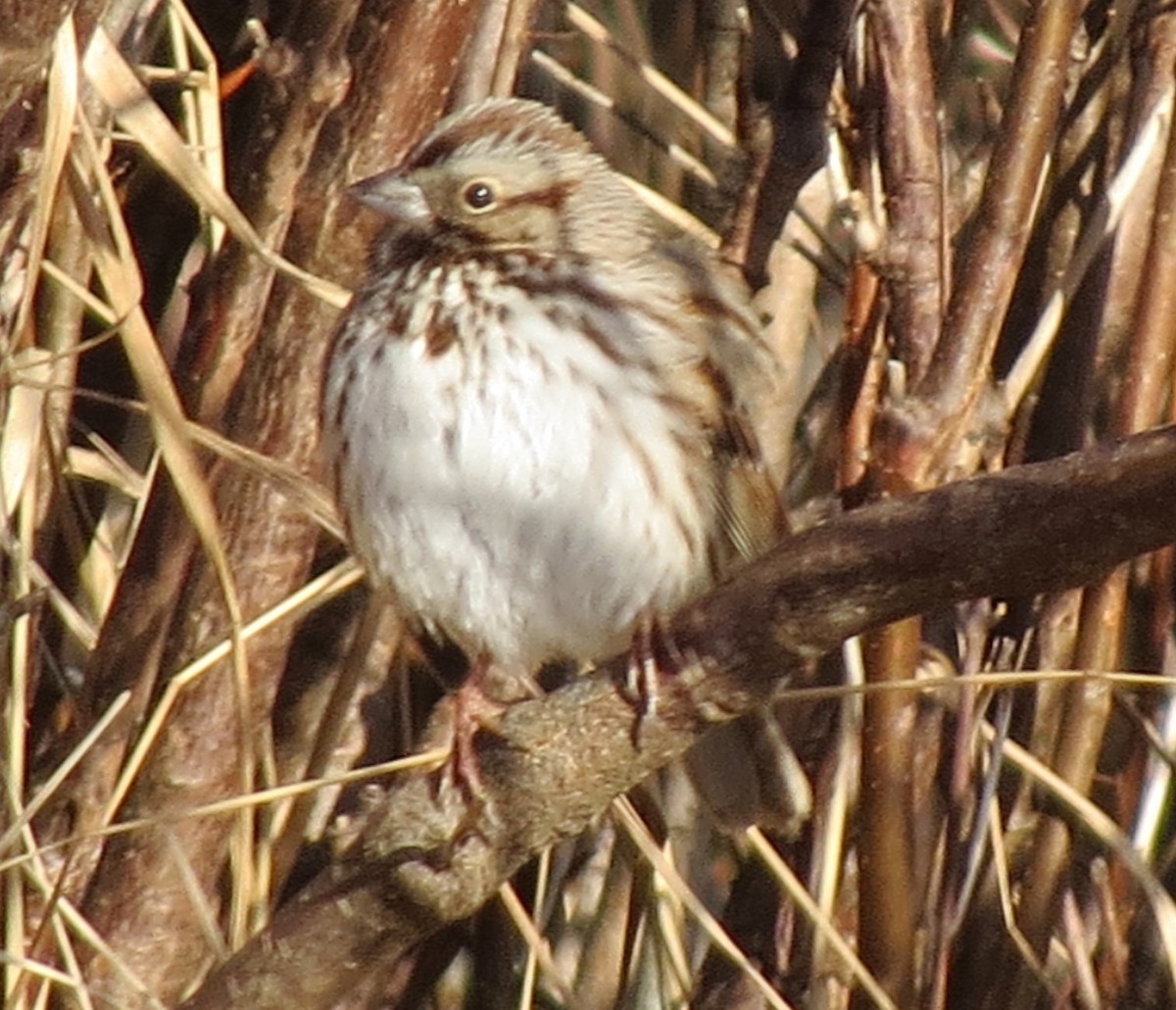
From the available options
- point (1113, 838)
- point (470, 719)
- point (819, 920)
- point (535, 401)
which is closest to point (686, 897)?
point (819, 920)

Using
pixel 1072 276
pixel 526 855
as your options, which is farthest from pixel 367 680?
pixel 1072 276

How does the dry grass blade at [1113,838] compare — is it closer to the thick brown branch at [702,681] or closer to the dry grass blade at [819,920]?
the dry grass blade at [819,920]

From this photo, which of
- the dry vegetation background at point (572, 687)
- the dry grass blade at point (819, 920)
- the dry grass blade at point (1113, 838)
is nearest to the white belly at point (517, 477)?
the dry vegetation background at point (572, 687)

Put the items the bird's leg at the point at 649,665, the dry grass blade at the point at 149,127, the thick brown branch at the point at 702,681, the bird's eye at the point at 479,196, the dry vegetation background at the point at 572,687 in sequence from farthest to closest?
the bird's eye at the point at 479,196, the dry vegetation background at the point at 572,687, the dry grass blade at the point at 149,127, the bird's leg at the point at 649,665, the thick brown branch at the point at 702,681

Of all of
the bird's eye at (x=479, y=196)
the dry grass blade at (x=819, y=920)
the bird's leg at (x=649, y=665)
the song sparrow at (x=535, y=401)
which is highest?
the bird's eye at (x=479, y=196)

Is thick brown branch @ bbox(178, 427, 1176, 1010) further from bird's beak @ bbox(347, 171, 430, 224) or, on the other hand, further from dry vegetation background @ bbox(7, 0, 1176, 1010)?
bird's beak @ bbox(347, 171, 430, 224)

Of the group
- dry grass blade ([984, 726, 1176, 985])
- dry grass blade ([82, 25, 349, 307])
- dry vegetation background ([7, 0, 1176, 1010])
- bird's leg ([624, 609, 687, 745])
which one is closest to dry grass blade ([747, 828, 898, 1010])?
dry vegetation background ([7, 0, 1176, 1010])
